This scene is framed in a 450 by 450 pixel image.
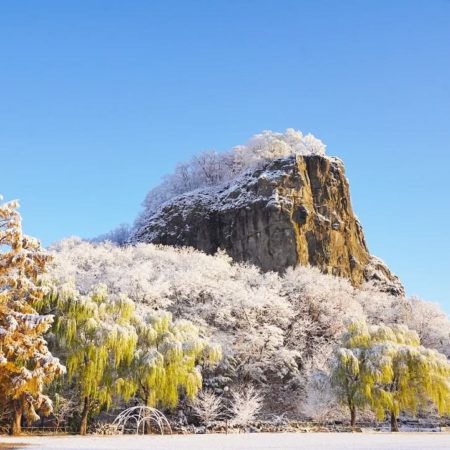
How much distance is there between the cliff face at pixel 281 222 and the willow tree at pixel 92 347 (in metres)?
40.8

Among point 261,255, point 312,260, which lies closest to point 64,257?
point 261,255

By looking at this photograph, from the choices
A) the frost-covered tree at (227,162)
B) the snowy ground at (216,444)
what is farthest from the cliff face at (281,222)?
the snowy ground at (216,444)

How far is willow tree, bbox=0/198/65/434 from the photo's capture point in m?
18.5

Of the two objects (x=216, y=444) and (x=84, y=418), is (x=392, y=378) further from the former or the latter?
(x=84, y=418)

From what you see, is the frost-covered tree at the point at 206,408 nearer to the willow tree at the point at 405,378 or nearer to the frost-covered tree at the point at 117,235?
the willow tree at the point at 405,378

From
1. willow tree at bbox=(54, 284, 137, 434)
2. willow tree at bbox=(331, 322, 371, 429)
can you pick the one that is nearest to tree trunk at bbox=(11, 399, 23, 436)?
willow tree at bbox=(54, 284, 137, 434)

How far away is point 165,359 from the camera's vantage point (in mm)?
26297

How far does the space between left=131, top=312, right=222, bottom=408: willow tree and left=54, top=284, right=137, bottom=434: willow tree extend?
0.87 meters

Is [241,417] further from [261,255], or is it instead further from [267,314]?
[261,255]

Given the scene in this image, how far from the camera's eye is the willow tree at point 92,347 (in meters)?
24.4

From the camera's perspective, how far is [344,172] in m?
80.2

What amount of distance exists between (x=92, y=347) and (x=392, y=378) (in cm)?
1646

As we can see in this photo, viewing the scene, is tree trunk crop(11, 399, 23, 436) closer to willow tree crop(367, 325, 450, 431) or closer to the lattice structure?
the lattice structure

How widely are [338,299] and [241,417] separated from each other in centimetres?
2370
